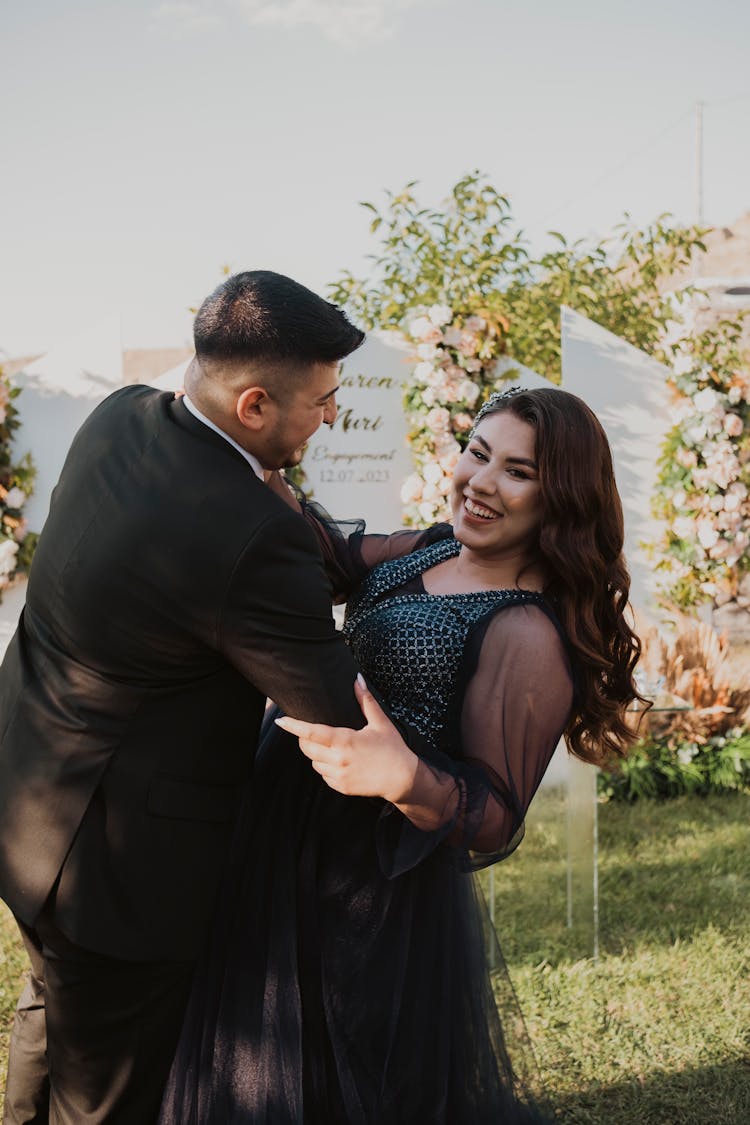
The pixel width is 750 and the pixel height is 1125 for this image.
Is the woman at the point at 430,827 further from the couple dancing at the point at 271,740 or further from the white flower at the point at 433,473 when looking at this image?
the white flower at the point at 433,473

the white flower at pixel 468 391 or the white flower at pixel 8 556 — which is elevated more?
the white flower at pixel 468 391

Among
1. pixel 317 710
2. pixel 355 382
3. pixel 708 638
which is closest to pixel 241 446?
pixel 317 710

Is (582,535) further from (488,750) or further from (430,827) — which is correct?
(430,827)

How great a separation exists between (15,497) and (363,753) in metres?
4.87

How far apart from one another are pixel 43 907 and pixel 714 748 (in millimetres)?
5866

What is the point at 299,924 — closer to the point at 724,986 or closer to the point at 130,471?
the point at 130,471

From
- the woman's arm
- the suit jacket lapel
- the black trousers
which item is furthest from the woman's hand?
the black trousers

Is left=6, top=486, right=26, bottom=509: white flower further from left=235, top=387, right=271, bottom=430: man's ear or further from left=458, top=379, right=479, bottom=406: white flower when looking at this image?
left=235, top=387, right=271, bottom=430: man's ear

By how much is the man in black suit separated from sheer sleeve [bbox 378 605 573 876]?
341 mm

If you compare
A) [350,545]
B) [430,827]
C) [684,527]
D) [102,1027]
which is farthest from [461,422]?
[102,1027]

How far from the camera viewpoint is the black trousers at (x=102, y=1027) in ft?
7.04

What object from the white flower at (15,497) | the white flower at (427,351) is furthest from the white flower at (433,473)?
the white flower at (15,497)

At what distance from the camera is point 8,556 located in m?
6.29

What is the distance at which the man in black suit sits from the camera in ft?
6.23
